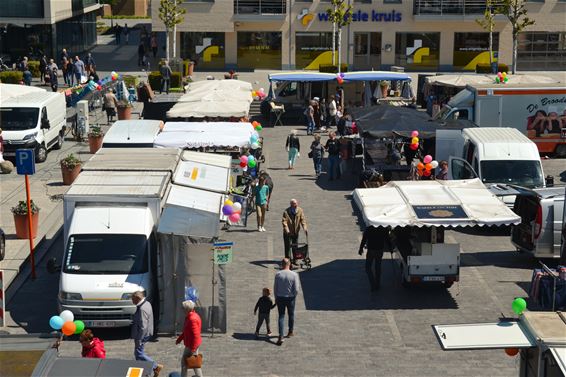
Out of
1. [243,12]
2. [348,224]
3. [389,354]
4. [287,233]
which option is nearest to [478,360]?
Answer: [389,354]

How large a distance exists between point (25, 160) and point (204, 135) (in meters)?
7.77

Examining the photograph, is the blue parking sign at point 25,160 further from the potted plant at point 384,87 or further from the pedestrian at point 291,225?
the potted plant at point 384,87

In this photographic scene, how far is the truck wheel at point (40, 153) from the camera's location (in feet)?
106

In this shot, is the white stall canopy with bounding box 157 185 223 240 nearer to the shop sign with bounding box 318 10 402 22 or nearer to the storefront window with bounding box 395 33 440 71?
the shop sign with bounding box 318 10 402 22

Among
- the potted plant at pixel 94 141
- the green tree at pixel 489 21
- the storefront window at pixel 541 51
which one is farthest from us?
the storefront window at pixel 541 51

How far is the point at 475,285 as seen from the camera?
20578 mm

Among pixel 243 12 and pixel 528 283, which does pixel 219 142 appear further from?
pixel 243 12

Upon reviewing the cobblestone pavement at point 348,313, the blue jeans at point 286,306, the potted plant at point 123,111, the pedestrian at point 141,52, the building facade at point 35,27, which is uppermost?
the building facade at point 35,27

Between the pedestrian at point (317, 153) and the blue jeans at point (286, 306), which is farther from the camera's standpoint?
the pedestrian at point (317, 153)

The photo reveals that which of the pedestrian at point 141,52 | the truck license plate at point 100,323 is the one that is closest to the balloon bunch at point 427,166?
the truck license plate at point 100,323

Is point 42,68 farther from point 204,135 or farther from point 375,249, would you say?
point 375,249

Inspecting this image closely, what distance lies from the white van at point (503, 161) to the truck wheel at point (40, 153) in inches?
527

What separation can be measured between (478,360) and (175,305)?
17.4 ft

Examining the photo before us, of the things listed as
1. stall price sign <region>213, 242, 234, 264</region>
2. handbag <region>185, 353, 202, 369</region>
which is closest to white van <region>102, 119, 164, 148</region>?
stall price sign <region>213, 242, 234, 264</region>
